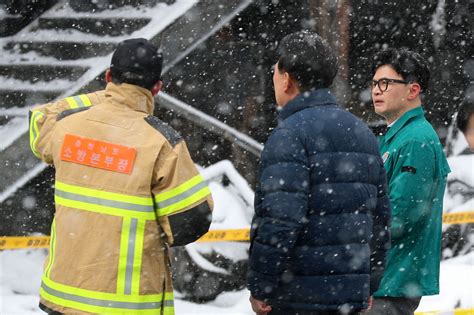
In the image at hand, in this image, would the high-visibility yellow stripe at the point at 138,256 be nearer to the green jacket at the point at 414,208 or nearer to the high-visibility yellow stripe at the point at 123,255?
the high-visibility yellow stripe at the point at 123,255

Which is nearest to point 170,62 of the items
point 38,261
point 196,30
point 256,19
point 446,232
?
point 196,30

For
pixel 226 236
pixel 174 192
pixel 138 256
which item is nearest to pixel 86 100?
pixel 174 192

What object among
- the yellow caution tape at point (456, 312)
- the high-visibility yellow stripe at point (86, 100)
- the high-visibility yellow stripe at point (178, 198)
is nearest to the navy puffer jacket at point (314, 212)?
the high-visibility yellow stripe at point (178, 198)

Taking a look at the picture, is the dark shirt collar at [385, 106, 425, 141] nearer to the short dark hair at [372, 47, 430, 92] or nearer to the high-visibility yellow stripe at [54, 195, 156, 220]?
the short dark hair at [372, 47, 430, 92]

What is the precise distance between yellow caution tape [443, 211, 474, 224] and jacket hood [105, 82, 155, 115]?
518 centimetres

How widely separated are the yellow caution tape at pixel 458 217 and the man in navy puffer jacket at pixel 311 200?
4.85 metres

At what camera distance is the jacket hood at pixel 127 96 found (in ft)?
11.2

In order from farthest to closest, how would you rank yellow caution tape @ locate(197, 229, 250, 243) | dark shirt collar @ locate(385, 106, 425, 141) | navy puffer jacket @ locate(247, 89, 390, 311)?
yellow caution tape @ locate(197, 229, 250, 243) < dark shirt collar @ locate(385, 106, 425, 141) < navy puffer jacket @ locate(247, 89, 390, 311)

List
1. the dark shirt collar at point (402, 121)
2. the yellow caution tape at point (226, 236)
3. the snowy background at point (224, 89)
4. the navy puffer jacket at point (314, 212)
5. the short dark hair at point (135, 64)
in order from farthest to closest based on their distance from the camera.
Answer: the yellow caution tape at point (226, 236)
the snowy background at point (224, 89)
the dark shirt collar at point (402, 121)
the short dark hair at point (135, 64)
the navy puffer jacket at point (314, 212)

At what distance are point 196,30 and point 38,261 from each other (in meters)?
2.34

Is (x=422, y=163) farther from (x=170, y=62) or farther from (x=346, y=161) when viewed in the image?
(x=170, y=62)

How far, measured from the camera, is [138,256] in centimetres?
334

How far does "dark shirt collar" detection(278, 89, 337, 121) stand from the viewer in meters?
3.29

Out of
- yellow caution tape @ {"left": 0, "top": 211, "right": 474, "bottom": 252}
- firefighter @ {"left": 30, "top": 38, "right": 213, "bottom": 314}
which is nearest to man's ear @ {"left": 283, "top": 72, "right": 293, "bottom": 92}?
firefighter @ {"left": 30, "top": 38, "right": 213, "bottom": 314}
